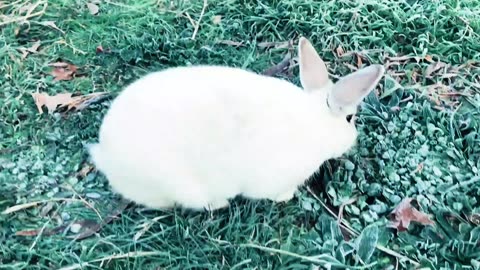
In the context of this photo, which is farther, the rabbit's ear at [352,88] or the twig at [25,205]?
the twig at [25,205]

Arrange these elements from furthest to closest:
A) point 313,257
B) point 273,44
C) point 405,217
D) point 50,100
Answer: point 273,44
point 50,100
point 405,217
point 313,257

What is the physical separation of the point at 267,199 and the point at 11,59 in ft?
3.97

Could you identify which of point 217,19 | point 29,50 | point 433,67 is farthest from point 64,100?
point 433,67

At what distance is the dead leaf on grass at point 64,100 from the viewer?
2.67m

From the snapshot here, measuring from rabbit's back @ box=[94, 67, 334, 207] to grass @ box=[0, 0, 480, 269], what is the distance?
160mm

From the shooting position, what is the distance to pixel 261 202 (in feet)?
7.66

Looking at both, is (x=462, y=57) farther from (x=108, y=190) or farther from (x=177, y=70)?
(x=108, y=190)

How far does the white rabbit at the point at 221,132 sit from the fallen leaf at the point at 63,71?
673 millimetres

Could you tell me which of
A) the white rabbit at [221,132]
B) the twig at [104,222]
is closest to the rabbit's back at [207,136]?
the white rabbit at [221,132]

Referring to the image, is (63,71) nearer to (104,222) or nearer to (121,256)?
(104,222)

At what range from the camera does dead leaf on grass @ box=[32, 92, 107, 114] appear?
2670 mm

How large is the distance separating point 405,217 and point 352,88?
46cm

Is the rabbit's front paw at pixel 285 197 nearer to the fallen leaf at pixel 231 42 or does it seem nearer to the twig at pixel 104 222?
the twig at pixel 104 222

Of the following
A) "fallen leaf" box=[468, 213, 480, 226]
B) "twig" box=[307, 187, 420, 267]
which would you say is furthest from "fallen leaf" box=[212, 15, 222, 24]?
"fallen leaf" box=[468, 213, 480, 226]
